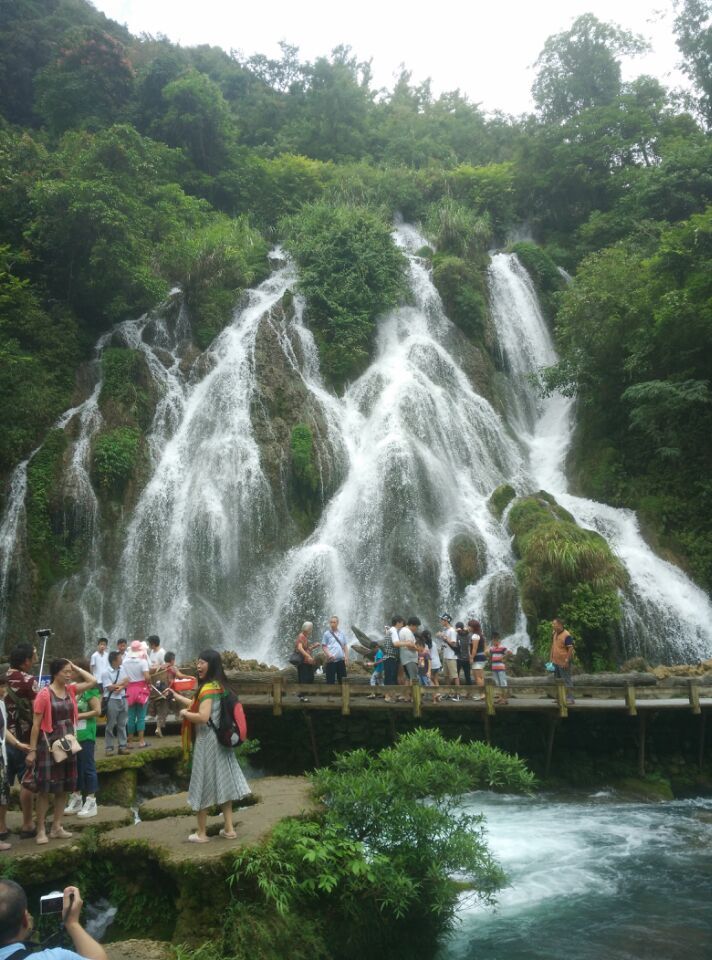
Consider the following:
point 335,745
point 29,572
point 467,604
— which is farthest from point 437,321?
point 335,745

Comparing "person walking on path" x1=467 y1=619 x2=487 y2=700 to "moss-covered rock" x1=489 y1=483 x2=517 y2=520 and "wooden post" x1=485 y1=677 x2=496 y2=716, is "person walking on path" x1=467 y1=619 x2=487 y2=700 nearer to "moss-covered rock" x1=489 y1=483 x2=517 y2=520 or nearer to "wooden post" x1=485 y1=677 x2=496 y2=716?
"wooden post" x1=485 y1=677 x2=496 y2=716

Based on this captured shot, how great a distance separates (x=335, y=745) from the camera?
12914 millimetres

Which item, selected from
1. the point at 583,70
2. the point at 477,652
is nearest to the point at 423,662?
the point at 477,652

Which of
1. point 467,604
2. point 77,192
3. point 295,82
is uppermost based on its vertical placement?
point 295,82

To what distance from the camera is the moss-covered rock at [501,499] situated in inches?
792

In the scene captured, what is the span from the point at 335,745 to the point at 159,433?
12.9m

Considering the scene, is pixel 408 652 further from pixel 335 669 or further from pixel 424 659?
pixel 335 669

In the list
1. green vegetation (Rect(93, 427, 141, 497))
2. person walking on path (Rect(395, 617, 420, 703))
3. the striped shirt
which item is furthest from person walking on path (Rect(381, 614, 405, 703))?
green vegetation (Rect(93, 427, 141, 497))

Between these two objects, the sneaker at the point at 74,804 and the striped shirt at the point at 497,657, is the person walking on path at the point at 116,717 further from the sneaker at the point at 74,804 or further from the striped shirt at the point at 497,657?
the striped shirt at the point at 497,657

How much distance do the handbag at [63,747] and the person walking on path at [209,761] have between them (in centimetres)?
125

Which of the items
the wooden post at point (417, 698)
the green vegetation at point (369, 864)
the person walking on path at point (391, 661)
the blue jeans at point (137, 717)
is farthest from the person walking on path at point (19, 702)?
the person walking on path at point (391, 661)

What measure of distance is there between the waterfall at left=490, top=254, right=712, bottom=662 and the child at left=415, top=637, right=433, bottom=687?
4.83 m

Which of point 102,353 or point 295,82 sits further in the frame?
point 295,82

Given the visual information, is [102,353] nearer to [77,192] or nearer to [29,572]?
[77,192]
